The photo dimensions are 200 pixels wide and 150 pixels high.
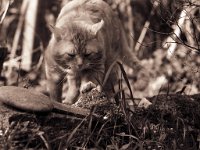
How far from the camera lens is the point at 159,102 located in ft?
15.0

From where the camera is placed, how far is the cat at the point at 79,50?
19.4 feet

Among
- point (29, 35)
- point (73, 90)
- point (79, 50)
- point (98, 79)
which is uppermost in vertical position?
point (29, 35)

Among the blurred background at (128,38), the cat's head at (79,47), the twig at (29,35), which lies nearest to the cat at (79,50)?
the cat's head at (79,47)

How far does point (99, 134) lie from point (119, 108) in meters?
0.31

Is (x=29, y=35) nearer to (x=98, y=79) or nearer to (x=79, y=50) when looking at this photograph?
(x=79, y=50)

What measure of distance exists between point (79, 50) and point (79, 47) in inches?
1.3

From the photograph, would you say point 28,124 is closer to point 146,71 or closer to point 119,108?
point 119,108

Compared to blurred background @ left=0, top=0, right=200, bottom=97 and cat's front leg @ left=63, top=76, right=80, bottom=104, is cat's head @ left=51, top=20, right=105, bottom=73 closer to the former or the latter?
cat's front leg @ left=63, top=76, right=80, bottom=104

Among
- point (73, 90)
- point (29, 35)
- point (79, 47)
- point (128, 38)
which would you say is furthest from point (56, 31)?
point (29, 35)

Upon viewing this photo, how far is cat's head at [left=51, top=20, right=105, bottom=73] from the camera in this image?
232 inches

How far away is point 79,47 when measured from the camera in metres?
5.95

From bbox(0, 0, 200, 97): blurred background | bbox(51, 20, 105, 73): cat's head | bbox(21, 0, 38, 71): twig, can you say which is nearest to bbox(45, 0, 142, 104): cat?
bbox(51, 20, 105, 73): cat's head

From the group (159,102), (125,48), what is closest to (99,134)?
(159,102)

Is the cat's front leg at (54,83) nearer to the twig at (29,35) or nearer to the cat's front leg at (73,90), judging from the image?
the cat's front leg at (73,90)
